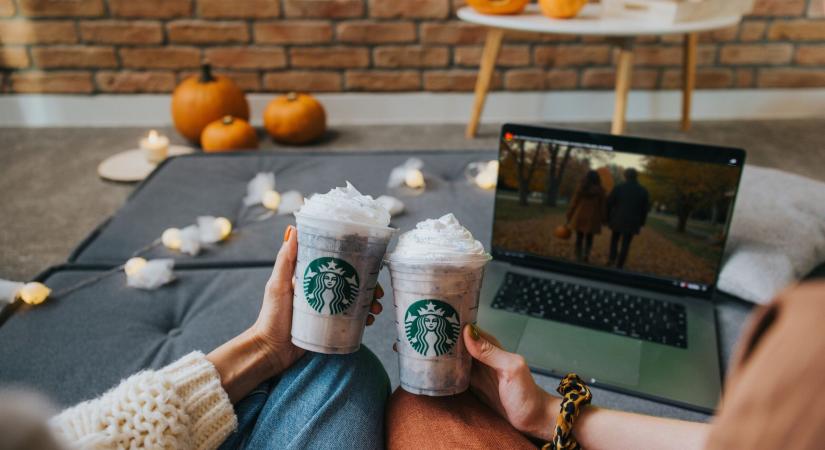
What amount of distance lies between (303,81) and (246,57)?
242 mm

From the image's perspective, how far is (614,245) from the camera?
3.69ft

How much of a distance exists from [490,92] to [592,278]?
5.35ft

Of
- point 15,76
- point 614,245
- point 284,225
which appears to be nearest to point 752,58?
point 614,245

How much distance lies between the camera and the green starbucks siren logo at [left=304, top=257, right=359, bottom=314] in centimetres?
67

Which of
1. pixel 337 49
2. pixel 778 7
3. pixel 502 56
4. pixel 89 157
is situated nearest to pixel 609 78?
pixel 502 56

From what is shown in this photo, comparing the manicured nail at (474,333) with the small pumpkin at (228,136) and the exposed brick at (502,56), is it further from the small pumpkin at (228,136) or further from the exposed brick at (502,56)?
the exposed brick at (502,56)

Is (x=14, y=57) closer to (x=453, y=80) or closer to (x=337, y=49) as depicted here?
(x=337, y=49)

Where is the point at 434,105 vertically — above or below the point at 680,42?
below

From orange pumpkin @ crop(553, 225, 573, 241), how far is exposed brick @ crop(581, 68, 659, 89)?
65.6 inches

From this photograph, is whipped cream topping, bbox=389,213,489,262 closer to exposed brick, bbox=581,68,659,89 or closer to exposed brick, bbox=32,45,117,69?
exposed brick, bbox=581,68,659,89

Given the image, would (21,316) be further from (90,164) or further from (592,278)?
(90,164)

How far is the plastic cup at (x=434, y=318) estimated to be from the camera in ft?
2.17

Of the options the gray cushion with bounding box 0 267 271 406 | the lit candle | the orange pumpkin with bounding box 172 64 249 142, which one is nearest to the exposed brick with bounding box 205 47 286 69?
the orange pumpkin with bounding box 172 64 249 142

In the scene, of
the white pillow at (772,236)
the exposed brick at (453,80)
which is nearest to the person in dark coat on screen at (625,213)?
the white pillow at (772,236)
